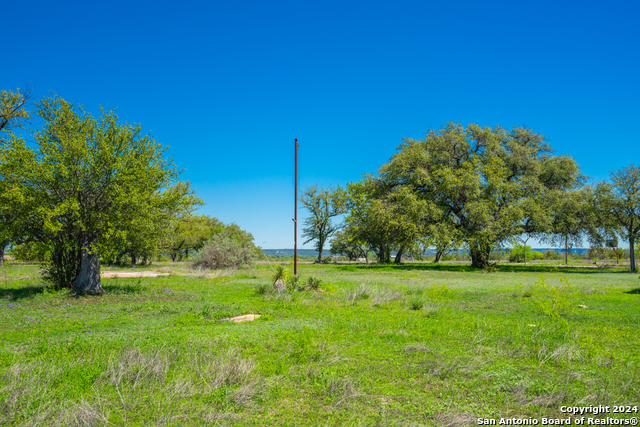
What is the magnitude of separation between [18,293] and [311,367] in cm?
1289

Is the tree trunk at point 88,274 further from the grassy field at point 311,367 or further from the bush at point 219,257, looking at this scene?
the bush at point 219,257

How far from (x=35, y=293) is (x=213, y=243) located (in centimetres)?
1989

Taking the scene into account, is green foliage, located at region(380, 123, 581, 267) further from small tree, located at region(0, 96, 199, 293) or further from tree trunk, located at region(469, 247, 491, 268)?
small tree, located at region(0, 96, 199, 293)

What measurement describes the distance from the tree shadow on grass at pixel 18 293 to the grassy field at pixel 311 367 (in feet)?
10.9

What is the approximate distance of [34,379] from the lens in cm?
434

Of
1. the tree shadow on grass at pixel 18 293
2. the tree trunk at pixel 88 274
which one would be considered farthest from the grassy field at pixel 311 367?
the tree trunk at pixel 88 274

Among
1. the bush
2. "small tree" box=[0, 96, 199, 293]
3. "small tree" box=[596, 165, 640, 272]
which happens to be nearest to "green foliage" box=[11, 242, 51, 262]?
"small tree" box=[0, 96, 199, 293]

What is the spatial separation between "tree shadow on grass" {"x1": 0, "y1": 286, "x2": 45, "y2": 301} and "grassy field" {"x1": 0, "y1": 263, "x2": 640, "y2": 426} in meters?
3.32

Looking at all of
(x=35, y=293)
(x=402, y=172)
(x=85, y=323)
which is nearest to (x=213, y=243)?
(x=402, y=172)

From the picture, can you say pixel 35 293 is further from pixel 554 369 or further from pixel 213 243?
pixel 213 243

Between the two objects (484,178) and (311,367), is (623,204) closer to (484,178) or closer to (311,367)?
(484,178)

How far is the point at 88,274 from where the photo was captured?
510 inches

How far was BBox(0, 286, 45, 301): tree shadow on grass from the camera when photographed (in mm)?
11998

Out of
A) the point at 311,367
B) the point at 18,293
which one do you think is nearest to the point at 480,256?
the point at 311,367
